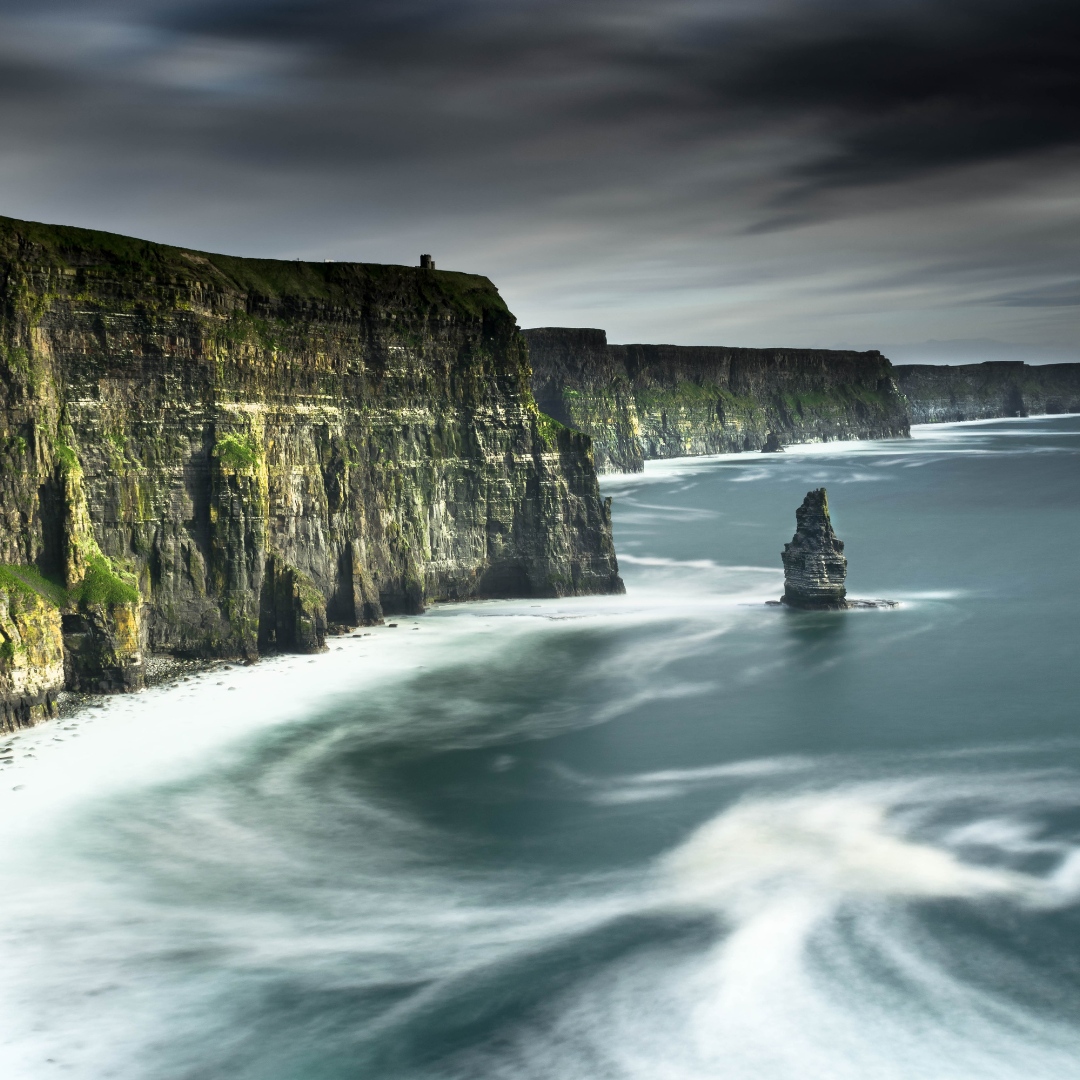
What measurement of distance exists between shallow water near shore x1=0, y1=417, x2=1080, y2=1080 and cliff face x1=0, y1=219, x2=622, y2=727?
12.4ft

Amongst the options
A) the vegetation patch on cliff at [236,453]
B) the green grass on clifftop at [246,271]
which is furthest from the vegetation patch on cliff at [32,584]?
the green grass on clifftop at [246,271]

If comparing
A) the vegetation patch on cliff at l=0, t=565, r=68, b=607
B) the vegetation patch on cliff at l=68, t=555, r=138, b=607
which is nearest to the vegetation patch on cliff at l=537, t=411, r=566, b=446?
the vegetation patch on cliff at l=68, t=555, r=138, b=607

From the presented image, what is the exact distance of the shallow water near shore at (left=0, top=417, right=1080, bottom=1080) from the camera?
85.3 ft

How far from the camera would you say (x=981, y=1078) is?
24562 millimetres

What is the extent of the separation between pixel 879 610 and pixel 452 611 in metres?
26.6

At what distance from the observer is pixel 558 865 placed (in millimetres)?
34406

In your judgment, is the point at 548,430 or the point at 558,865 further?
the point at 548,430

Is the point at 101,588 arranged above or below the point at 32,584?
below

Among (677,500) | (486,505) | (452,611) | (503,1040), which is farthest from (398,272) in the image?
(677,500)

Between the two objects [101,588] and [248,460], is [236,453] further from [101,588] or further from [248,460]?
[101,588]

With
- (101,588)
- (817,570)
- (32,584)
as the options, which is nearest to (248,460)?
(101,588)

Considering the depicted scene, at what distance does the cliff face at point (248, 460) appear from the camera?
157 ft

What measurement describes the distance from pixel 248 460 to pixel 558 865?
28644 millimetres

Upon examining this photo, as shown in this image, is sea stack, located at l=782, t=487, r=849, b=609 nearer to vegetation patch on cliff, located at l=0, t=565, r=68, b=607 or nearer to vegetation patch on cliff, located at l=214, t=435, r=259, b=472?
vegetation patch on cliff, located at l=214, t=435, r=259, b=472
